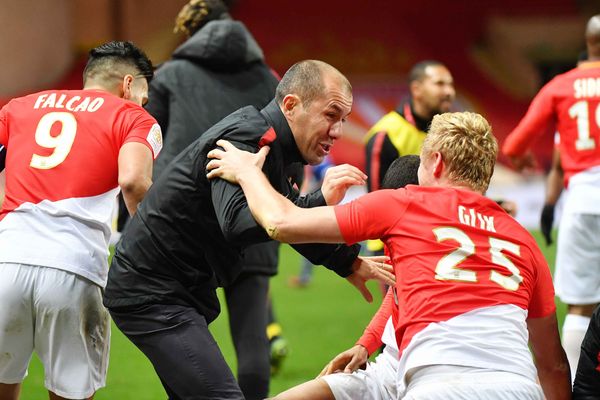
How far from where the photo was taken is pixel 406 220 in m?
3.26

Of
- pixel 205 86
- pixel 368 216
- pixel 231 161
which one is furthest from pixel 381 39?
pixel 368 216

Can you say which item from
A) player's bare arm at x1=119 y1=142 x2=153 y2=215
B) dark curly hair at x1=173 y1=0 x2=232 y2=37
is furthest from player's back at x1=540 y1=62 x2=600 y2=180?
player's bare arm at x1=119 y1=142 x2=153 y2=215

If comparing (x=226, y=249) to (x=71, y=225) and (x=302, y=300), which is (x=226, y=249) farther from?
(x=302, y=300)

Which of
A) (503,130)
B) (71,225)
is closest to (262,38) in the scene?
(503,130)

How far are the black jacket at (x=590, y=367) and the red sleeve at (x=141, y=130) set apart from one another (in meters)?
1.87

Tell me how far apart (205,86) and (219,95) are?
0.32ft

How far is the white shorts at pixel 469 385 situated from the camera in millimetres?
3100

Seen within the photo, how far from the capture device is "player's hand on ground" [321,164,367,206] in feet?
11.5

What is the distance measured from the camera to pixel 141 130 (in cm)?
408

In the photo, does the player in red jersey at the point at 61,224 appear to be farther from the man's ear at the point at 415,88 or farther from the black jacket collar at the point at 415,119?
the man's ear at the point at 415,88

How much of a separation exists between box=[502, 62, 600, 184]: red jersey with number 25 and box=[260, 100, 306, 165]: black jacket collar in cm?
294

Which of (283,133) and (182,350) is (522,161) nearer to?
→ (283,133)

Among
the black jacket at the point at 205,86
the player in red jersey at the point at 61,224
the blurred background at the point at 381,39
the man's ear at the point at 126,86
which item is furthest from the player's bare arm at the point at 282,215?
the blurred background at the point at 381,39

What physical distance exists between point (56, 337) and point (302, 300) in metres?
6.47
